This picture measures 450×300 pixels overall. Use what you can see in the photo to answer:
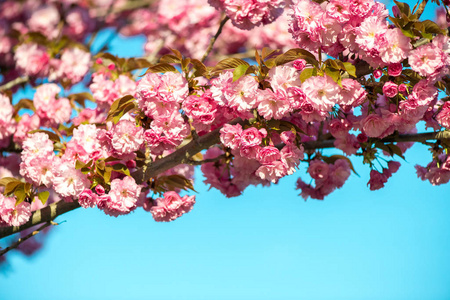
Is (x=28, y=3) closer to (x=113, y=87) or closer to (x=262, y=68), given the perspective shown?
(x=113, y=87)

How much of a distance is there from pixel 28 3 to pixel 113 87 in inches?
88.5

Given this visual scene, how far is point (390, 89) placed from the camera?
2.68 metres

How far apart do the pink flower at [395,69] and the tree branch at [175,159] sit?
25.7 inches

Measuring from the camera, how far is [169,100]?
2760 mm

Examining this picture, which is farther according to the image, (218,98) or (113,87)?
(113,87)

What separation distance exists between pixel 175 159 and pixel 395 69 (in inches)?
48.5

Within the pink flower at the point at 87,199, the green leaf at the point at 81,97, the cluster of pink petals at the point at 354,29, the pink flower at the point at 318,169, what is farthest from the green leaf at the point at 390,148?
the green leaf at the point at 81,97

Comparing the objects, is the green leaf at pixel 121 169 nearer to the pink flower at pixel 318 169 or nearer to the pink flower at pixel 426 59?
the pink flower at pixel 318 169

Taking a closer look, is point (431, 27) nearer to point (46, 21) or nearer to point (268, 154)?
point (268, 154)

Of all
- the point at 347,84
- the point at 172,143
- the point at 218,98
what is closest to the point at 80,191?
the point at 172,143

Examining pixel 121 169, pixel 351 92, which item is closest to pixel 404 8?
pixel 351 92

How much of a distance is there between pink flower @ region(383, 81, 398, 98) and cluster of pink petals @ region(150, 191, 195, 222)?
1.31m

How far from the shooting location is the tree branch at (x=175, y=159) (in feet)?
9.79

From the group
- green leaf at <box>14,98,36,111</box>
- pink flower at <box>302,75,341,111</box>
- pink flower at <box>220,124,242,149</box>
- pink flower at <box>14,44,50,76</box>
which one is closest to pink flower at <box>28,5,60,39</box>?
pink flower at <box>14,44,50,76</box>
